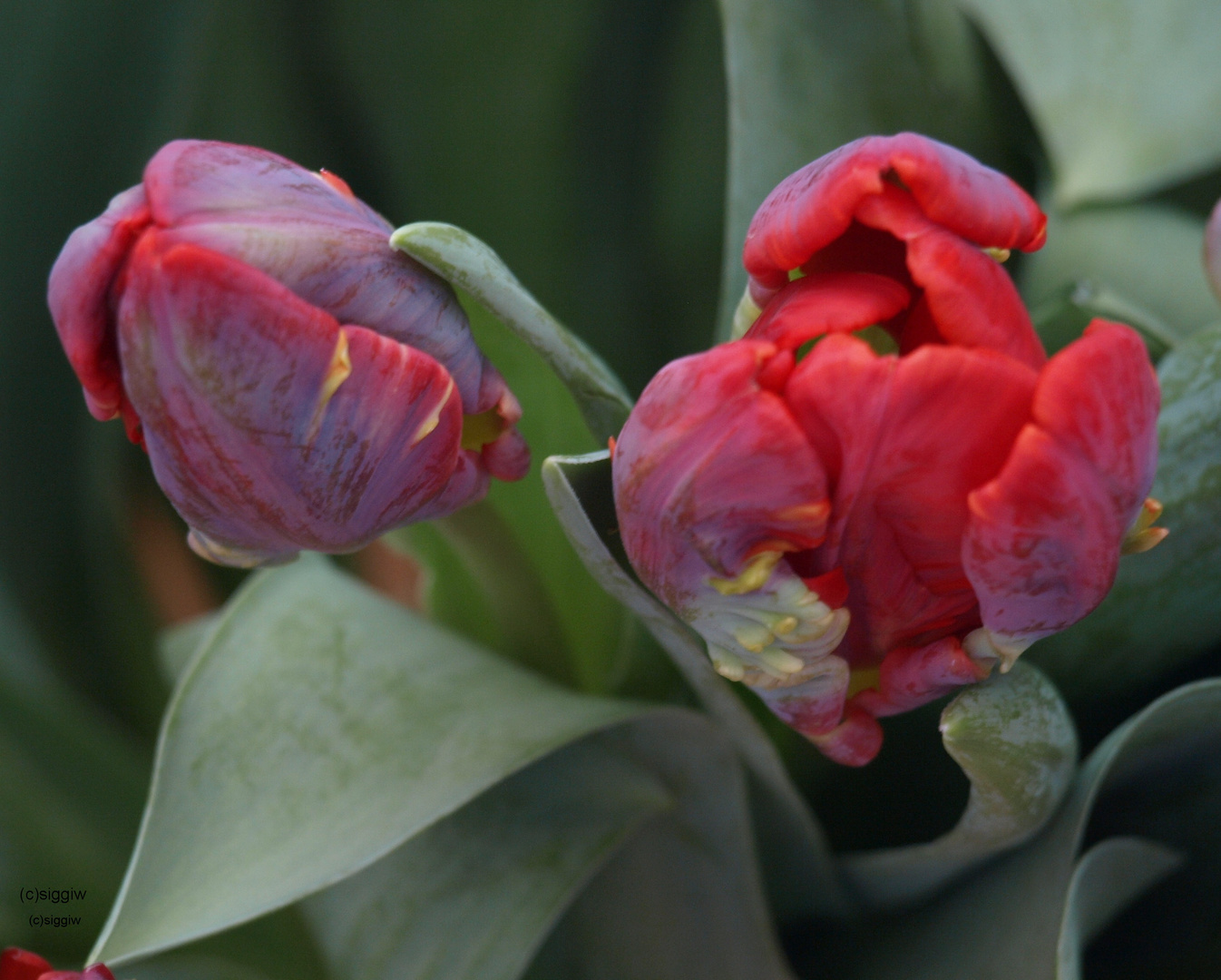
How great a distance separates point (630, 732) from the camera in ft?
1.06

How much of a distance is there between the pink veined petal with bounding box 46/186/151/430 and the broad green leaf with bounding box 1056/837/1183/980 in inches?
9.2

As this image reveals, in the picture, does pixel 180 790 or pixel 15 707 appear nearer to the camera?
pixel 180 790

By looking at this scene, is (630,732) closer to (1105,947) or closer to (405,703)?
(405,703)

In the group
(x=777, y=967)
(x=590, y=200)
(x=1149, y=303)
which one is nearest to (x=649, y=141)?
(x=590, y=200)

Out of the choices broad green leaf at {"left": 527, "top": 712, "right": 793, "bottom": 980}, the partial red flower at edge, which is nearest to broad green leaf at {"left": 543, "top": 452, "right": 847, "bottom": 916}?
broad green leaf at {"left": 527, "top": 712, "right": 793, "bottom": 980}

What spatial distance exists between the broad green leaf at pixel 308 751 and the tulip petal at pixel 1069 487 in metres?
0.12

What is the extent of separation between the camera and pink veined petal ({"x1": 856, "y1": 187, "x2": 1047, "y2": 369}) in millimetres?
188

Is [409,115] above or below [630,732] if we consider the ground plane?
above

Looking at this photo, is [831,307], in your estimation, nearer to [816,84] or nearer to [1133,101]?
[816,84]

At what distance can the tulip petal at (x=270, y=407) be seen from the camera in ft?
0.62

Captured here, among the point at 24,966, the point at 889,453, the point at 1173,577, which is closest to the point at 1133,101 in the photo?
the point at 1173,577

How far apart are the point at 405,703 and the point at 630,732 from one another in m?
0.06

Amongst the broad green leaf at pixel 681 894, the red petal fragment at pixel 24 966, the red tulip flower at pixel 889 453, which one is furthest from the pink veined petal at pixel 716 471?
the red petal fragment at pixel 24 966

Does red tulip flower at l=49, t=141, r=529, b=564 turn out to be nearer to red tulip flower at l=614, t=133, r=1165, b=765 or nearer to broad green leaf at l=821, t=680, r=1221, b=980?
red tulip flower at l=614, t=133, r=1165, b=765
